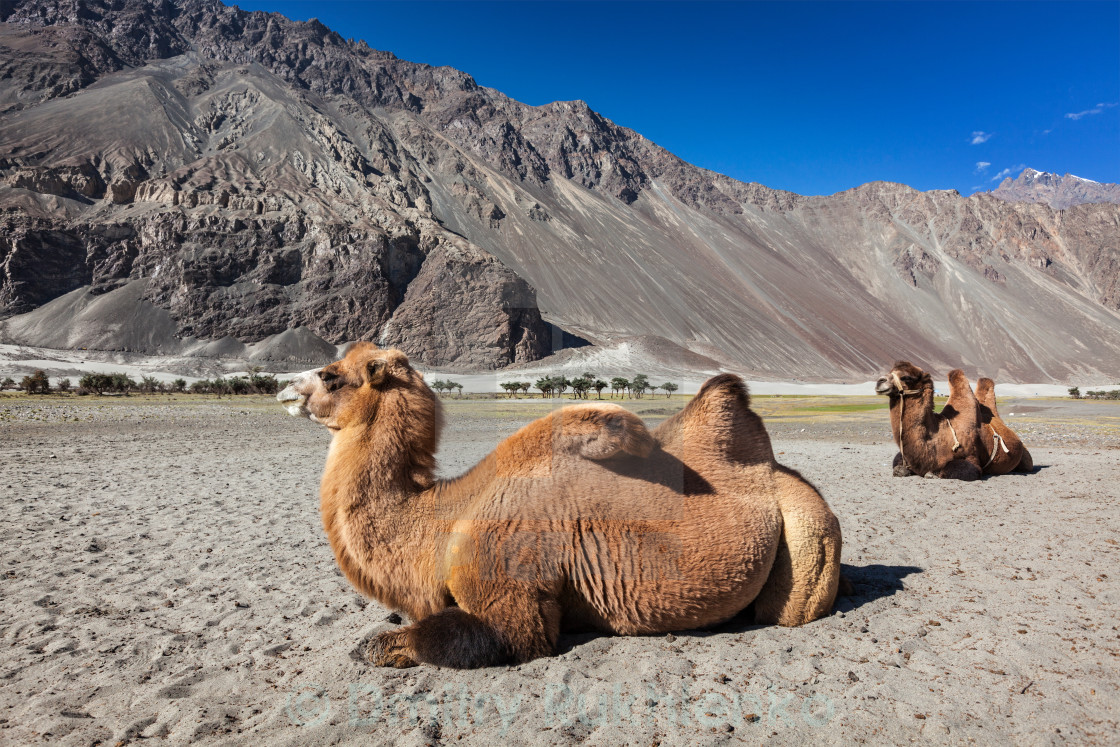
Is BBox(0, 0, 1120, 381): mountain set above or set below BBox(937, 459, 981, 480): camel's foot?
above

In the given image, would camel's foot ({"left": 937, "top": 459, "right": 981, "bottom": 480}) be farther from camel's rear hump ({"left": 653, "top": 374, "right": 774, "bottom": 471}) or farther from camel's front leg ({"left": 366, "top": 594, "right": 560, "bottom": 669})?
camel's front leg ({"left": 366, "top": 594, "right": 560, "bottom": 669})

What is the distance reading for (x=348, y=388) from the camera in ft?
13.0

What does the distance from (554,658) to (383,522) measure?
143cm

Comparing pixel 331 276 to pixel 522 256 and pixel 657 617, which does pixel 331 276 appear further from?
pixel 657 617

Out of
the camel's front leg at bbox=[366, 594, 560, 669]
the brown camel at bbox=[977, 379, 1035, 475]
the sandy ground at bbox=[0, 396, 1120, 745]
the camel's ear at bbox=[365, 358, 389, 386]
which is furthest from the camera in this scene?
the brown camel at bbox=[977, 379, 1035, 475]

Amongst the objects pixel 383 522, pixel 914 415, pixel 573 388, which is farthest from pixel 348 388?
pixel 573 388

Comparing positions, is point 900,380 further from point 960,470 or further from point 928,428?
point 960,470

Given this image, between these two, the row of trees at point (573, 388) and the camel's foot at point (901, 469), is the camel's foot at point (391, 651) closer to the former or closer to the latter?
the camel's foot at point (901, 469)

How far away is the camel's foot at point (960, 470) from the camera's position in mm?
11133

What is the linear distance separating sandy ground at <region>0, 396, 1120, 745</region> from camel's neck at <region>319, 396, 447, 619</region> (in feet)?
1.91

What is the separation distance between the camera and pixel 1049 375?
14575 cm

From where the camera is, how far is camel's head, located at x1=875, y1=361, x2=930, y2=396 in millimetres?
10625

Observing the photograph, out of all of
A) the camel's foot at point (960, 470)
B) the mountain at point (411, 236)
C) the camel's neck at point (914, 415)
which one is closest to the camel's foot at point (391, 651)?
the camel's neck at point (914, 415)

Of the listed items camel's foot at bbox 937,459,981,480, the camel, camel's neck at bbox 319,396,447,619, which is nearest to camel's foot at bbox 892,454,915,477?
camel's foot at bbox 937,459,981,480
